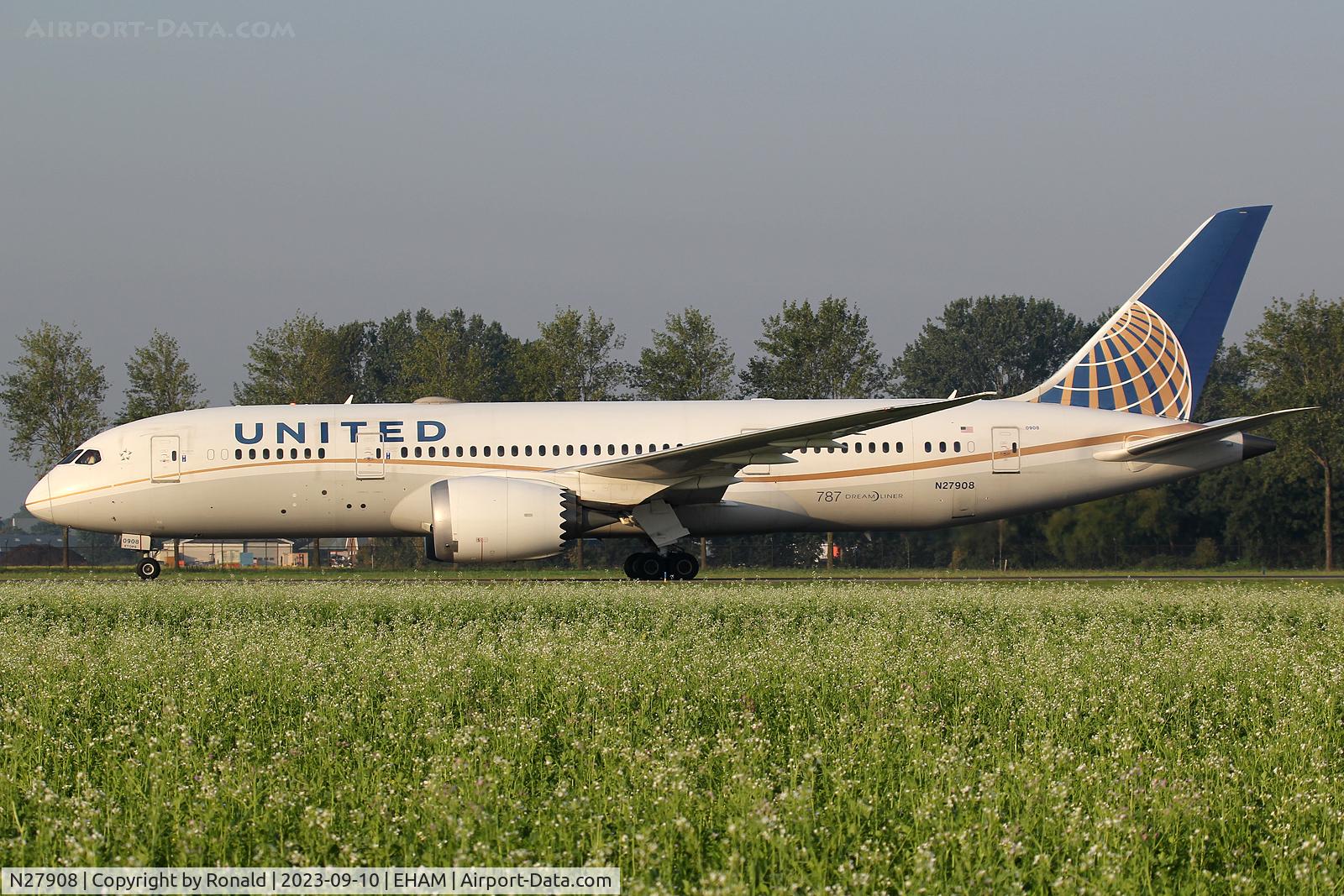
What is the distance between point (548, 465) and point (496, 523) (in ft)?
8.82

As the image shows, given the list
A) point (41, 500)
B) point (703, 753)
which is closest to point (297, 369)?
point (41, 500)

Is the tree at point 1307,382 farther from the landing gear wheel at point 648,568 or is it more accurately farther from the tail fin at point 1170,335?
the landing gear wheel at point 648,568

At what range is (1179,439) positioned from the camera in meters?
23.8

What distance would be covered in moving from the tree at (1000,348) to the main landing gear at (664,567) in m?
62.7

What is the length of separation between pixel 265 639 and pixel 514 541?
10.4 metres

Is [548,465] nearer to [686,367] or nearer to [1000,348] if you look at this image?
[686,367]

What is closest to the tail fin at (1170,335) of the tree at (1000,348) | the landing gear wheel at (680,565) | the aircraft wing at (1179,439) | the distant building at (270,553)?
the aircraft wing at (1179,439)

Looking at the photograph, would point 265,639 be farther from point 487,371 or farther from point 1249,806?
point 487,371

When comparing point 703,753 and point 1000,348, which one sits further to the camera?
point 1000,348

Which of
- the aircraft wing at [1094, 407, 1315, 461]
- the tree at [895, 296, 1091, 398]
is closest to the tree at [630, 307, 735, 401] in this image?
the aircraft wing at [1094, 407, 1315, 461]

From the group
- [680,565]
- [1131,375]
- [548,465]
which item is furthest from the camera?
[1131,375]

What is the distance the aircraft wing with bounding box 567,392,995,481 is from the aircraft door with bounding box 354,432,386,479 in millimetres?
3789

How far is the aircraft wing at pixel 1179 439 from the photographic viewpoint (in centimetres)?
2314

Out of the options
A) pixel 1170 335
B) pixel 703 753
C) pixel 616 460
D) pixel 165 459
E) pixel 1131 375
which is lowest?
pixel 703 753
